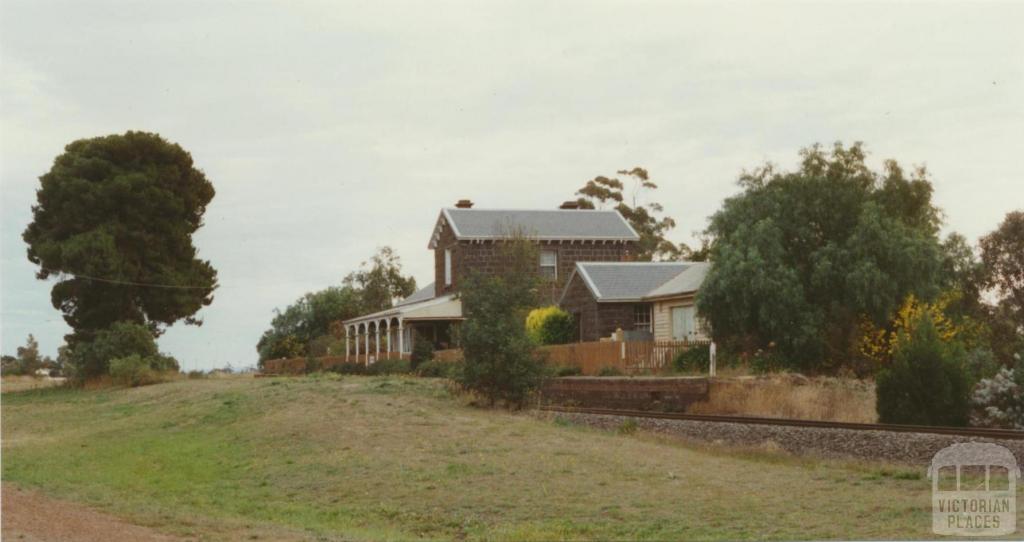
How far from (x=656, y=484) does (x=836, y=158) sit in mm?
20805

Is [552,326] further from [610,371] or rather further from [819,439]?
[819,439]

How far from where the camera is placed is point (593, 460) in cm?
2030

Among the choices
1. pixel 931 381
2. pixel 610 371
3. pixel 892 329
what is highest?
pixel 892 329

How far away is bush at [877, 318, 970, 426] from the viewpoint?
2298 centimetres

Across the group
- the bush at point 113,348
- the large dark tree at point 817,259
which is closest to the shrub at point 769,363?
the large dark tree at point 817,259

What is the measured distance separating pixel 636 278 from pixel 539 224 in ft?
33.4

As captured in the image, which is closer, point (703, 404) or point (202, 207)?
point (703, 404)

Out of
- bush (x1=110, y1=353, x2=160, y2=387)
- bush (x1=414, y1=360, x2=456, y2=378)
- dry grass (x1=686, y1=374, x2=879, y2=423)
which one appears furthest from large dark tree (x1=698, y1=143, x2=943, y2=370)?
bush (x1=110, y1=353, x2=160, y2=387)

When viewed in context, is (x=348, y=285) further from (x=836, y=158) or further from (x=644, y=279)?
(x=836, y=158)

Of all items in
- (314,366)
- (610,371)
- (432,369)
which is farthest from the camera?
(314,366)

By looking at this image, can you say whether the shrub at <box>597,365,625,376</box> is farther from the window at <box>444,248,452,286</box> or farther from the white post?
the window at <box>444,248,452,286</box>

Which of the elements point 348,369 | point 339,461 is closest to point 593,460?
point 339,461

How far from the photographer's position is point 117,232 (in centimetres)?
5534

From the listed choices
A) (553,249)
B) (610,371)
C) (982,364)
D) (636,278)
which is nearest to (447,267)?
(553,249)
